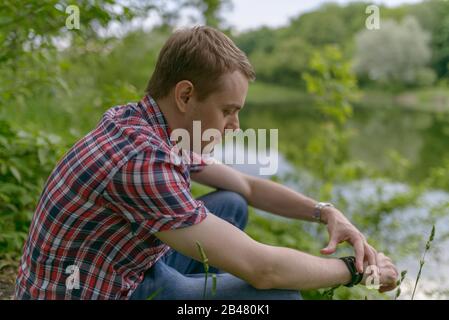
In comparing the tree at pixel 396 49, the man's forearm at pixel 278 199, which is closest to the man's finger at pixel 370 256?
the man's forearm at pixel 278 199

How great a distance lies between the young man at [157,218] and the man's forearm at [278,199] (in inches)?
19.3

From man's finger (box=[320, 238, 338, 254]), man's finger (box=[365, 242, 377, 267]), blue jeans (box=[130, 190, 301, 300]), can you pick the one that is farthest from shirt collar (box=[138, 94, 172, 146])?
man's finger (box=[365, 242, 377, 267])

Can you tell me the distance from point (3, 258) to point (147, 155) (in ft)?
4.14

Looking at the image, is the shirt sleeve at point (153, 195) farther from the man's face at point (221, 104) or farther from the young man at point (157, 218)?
the man's face at point (221, 104)

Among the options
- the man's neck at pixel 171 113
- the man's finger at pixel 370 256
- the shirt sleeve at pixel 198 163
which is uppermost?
the man's neck at pixel 171 113

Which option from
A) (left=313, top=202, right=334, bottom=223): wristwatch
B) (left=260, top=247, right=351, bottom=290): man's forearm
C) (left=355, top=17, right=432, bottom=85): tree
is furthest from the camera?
(left=355, top=17, right=432, bottom=85): tree

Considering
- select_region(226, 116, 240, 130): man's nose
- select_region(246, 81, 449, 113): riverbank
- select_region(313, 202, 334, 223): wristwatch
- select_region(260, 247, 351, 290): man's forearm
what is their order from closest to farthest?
select_region(260, 247, 351, 290): man's forearm < select_region(226, 116, 240, 130): man's nose < select_region(313, 202, 334, 223): wristwatch < select_region(246, 81, 449, 113): riverbank

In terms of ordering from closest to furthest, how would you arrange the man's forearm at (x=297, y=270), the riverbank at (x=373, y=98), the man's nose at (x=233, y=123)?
1. the man's forearm at (x=297, y=270)
2. the man's nose at (x=233, y=123)
3. the riverbank at (x=373, y=98)

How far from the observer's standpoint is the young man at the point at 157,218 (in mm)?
1326

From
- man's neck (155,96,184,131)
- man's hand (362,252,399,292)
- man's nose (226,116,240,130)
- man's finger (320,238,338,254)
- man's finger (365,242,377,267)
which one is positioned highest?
man's neck (155,96,184,131)

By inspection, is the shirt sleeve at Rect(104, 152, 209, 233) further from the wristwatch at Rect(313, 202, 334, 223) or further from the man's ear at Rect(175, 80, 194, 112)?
the wristwatch at Rect(313, 202, 334, 223)

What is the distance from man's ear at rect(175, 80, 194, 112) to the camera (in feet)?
4.98

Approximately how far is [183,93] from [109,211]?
425 mm

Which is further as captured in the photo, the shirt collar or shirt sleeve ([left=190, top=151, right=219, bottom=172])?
shirt sleeve ([left=190, top=151, right=219, bottom=172])
